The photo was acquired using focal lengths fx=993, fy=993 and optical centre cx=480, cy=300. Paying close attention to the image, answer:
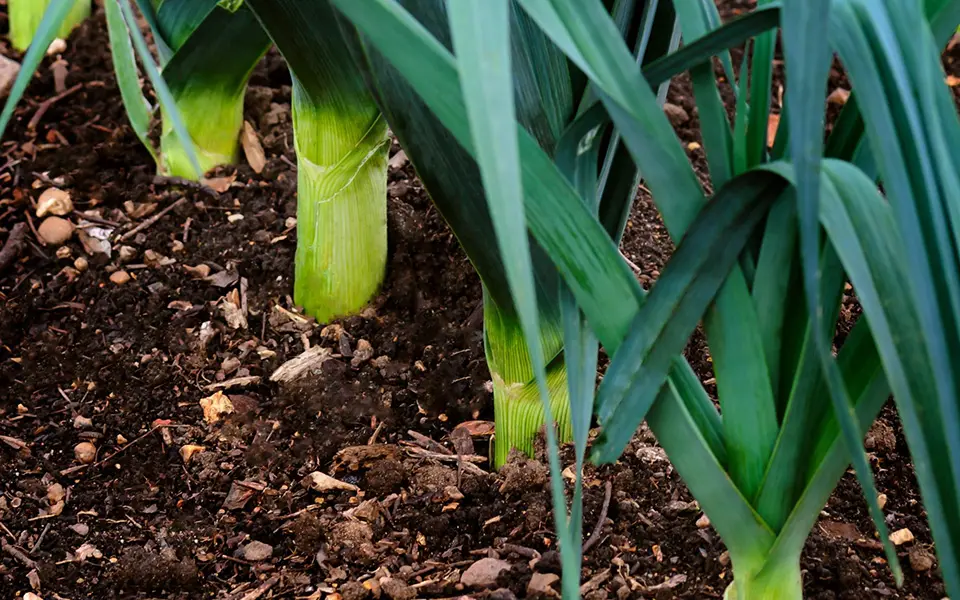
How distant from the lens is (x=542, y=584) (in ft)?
2.90

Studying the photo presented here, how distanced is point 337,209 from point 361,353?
185 millimetres

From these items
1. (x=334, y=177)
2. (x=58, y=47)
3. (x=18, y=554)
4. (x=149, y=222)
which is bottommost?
(x=18, y=554)

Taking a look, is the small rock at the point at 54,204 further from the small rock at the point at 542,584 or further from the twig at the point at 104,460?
the small rock at the point at 542,584

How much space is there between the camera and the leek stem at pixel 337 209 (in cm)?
117

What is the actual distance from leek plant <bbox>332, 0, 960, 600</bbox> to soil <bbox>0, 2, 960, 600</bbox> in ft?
0.84

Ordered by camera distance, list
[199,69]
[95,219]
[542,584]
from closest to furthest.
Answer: [542,584] < [199,69] < [95,219]

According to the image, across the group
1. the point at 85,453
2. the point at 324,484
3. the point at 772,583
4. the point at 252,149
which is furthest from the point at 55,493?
the point at 772,583

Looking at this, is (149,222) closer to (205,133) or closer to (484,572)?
(205,133)

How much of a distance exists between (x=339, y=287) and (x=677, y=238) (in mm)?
706

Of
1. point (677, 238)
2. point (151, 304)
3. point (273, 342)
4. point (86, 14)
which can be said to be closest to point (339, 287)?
point (273, 342)

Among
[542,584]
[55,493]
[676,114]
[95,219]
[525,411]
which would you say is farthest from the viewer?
[676,114]

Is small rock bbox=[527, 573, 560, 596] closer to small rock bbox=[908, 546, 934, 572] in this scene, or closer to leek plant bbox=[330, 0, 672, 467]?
leek plant bbox=[330, 0, 672, 467]

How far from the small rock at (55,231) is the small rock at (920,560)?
120 centimetres

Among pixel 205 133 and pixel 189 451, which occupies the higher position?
pixel 205 133
